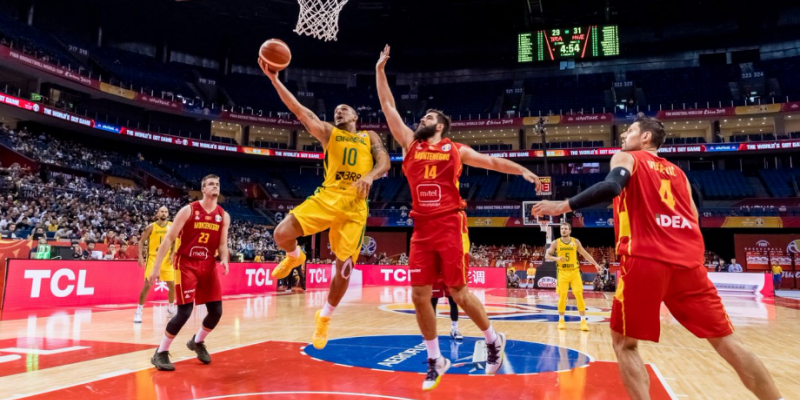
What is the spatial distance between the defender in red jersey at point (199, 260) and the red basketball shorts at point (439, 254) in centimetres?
263

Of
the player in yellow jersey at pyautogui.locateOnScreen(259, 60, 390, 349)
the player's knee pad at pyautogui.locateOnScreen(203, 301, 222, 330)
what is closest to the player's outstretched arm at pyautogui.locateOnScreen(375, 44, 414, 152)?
the player in yellow jersey at pyautogui.locateOnScreen(259, 60, 390, 349)

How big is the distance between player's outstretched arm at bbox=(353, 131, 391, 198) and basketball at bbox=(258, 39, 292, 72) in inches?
48.0

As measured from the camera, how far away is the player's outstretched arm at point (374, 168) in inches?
186

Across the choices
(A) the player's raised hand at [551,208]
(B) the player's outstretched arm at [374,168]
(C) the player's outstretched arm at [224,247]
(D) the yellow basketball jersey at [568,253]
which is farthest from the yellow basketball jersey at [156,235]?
(A) the player's raised hand at [551,208]

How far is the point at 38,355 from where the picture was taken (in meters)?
6.04

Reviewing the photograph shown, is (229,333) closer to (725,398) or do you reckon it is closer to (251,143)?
(725,398)

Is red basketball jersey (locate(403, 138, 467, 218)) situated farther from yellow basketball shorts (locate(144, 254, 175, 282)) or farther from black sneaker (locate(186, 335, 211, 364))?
yellow basketball shorts (locate(144, 254, 175, 282))

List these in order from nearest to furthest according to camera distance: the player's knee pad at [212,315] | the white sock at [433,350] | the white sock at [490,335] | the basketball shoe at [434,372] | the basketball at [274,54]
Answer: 1. the basketball shoe at [434,372]
2. the white sock at [433,350]
3. the white sock at [490,335]
4. the basketball at [274,54]
5. the player's knee pad at [212,315]

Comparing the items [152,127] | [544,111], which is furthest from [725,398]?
[152,127]

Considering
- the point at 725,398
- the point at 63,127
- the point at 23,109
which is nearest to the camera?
the point at 725,398

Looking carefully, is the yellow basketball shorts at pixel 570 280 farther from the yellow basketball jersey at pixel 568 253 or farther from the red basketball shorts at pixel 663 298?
the red basketball shorts at pixel 663 298

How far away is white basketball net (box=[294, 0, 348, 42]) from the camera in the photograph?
14.3m

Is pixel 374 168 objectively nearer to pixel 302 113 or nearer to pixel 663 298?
pixel 302 113

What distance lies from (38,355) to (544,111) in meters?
39.1
